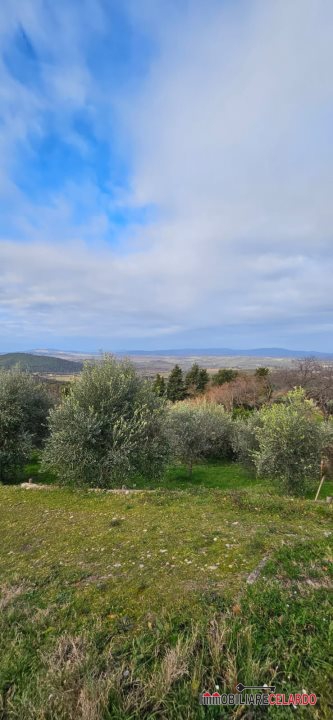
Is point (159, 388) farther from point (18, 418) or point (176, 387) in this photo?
point (176, 387)

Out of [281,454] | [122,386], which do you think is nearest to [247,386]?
[281,454]

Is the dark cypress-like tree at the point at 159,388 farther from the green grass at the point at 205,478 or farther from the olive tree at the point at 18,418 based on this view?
the olive tree at the point at 18,418

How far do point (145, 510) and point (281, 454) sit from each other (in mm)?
9619

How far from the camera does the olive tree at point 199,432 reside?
1113 inches

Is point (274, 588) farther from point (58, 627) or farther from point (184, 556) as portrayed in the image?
point (58, 627)

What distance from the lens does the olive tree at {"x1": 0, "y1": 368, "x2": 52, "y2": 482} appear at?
62.8ft

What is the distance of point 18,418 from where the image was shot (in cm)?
1939

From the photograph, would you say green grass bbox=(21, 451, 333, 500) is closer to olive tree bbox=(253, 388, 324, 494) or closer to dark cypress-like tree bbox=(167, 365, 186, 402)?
olive tree bbox=(253, 388, 324, 494)

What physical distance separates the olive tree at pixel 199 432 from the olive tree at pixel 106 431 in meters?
9.04

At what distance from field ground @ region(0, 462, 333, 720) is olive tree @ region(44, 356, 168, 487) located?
510 cm

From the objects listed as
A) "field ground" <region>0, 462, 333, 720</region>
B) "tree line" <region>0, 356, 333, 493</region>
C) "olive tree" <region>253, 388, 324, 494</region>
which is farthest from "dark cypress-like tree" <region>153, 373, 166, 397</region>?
"field ground" <region>0, 462, 333, 720</region>

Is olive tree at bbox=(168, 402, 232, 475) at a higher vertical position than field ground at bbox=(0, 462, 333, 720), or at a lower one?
lower

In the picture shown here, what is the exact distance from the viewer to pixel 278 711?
3.27 metres

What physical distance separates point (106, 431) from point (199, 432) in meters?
15.9
